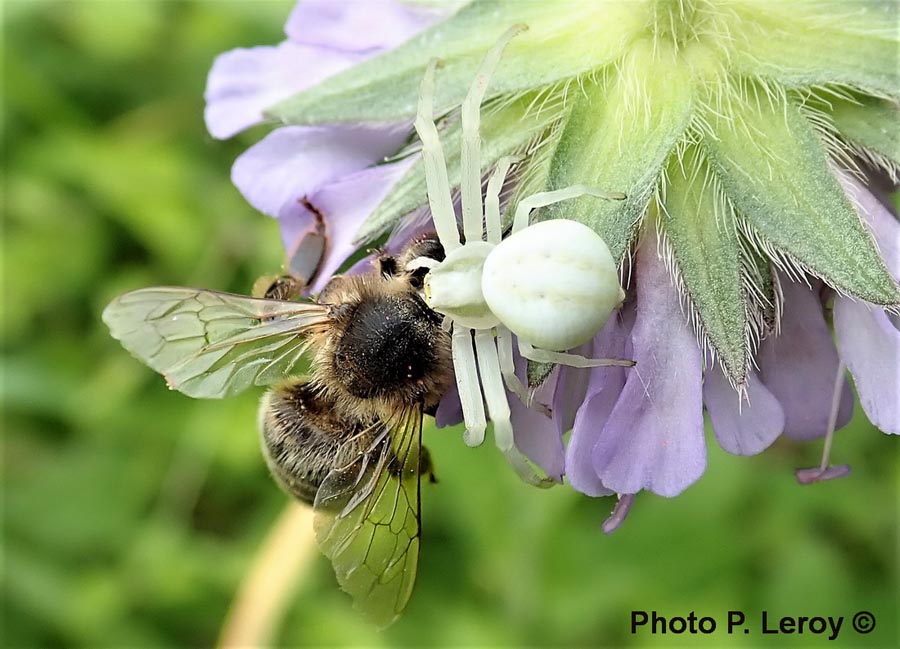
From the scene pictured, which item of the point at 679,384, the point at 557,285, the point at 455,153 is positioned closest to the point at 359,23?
the point at 455,153

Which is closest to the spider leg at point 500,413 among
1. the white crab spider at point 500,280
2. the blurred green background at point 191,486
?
the white crab spider at point 500,280

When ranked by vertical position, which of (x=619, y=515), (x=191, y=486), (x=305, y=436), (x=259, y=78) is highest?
(x=259, y=78)

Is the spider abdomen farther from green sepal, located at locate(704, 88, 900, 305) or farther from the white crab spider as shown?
green sepal, located at locate(704, 88, 900, 305)

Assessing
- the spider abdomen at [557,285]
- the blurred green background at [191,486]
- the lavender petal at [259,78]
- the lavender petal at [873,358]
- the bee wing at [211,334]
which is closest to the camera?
the spider abdomen at [557,285]

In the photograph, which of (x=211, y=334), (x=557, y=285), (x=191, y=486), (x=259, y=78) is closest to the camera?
(x=557, y=285)

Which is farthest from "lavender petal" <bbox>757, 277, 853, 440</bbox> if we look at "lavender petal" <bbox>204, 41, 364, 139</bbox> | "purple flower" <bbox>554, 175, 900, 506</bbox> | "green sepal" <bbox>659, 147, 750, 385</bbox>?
"lavender petal" <bbox>204, 41, 364, 139</bbox>

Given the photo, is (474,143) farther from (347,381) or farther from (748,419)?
(748,419)

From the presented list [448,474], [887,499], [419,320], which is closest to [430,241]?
[419,320]

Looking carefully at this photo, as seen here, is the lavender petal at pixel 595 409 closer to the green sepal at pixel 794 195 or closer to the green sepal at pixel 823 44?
the green sepal at pixel 794 195
